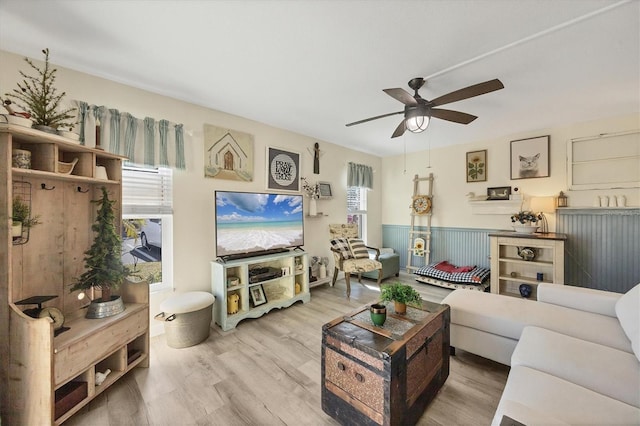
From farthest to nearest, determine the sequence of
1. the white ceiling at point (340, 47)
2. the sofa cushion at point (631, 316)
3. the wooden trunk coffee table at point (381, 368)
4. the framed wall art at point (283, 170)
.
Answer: the framed wall art at point (283, 170) → the white ceiling at point (340, 47) → the sofa cushion at point (631, 316) → the wooden trunk coffee table at point (381, 368)

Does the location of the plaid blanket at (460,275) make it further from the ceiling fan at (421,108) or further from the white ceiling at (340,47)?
the ceiling fan at (421,108)

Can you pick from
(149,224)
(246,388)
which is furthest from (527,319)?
(149,224)

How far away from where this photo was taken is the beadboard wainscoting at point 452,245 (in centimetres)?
439

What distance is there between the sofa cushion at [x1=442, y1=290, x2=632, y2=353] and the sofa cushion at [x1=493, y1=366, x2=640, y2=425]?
2.33 ft

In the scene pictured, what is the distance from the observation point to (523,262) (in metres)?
3.60

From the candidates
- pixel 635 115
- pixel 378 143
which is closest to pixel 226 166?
pixel 378 143

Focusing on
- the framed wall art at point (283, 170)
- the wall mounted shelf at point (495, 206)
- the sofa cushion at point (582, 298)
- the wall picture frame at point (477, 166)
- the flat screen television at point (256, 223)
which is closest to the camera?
the sofa cushion at point (582, 298)

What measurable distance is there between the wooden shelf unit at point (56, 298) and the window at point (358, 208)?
3.77m

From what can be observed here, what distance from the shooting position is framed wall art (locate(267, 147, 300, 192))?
3604 mm

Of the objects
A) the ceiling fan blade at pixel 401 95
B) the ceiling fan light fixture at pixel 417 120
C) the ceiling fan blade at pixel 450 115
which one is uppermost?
the ceiling fan blade at pixel 401 95

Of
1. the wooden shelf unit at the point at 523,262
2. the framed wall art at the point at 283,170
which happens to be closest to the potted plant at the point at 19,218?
the framed wall art at the point at 283,170

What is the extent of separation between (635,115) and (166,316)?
5.99 metres

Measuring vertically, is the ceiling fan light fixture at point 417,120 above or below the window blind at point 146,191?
above

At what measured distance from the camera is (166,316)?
2318 mm
